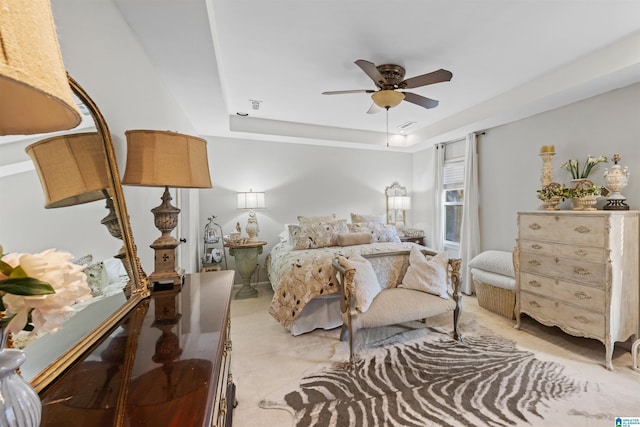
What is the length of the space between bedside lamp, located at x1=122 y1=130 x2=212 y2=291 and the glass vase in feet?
2.90

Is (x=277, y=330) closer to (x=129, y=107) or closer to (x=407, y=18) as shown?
(x=129, y=107)

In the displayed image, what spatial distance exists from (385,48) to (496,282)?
2.84m

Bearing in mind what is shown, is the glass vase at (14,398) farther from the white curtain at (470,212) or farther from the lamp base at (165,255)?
the white curtain at (470,212)

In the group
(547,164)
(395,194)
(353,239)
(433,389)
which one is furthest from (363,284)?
(395,194)

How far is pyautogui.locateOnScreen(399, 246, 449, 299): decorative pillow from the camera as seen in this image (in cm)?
258

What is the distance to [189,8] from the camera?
1.49 metres

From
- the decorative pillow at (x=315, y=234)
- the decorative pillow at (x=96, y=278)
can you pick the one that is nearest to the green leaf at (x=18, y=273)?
the decorative pillow at (x=96, y=278)

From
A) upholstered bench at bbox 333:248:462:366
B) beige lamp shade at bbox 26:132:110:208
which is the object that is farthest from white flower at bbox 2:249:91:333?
upholstered bench at bbox 333:248:462:366

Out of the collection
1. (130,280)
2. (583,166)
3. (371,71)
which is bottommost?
(130,280)

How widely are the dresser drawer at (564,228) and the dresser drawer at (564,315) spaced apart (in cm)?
59

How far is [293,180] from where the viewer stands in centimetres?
464

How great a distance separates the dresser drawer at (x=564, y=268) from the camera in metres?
2.20

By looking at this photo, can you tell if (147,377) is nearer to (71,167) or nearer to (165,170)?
(71,167)

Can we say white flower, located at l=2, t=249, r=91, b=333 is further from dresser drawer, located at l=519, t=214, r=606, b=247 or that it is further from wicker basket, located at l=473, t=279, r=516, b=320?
wicker basket, located at l=473, t=279, r=516, b=320
